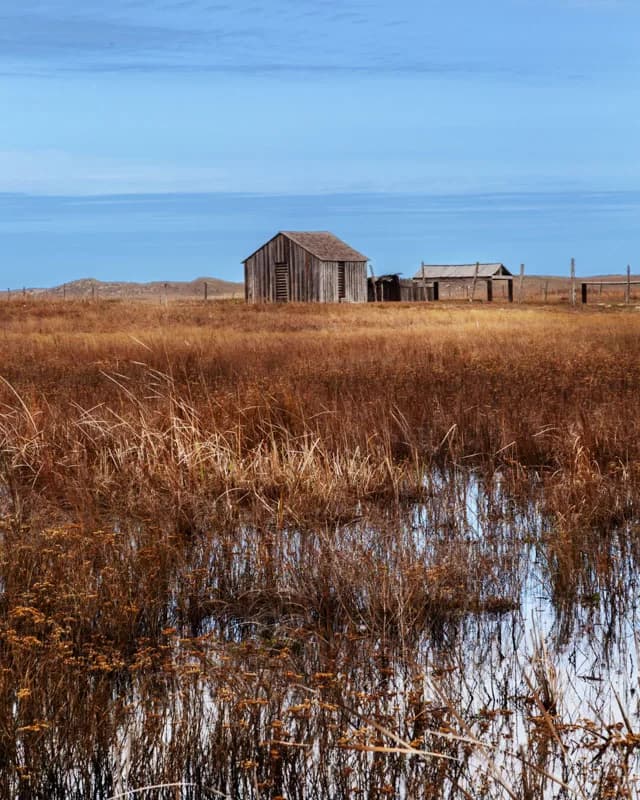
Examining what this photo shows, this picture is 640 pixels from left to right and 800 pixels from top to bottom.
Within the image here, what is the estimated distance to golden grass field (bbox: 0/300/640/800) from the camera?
3088 mm

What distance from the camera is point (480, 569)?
5.20 metres

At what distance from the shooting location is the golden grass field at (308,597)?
3.09 metres

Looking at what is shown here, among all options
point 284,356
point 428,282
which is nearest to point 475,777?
point 284,356

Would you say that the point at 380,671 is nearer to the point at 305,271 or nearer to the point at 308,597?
the point at 308,597

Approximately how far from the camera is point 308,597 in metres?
4.78

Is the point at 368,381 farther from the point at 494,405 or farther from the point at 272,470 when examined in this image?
the point at 272,470

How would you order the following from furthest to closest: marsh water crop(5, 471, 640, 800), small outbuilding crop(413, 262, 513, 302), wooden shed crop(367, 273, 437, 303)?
1. small outbuilding crop(413, 262, 513, 302)
2. wooden shed crop(367, 273, 437, 303)
3. marsh water crop(5, 471, 640, 800)

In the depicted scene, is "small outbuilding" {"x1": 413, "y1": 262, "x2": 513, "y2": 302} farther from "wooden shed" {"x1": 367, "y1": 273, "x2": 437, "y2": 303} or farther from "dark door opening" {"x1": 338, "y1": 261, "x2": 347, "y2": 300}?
"dark door opening" {"x1": 338, "y1": 261, "x2": 347, "y2": 300}

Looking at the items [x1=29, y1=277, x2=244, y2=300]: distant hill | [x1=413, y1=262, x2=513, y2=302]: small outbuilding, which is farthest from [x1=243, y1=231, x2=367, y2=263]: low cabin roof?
[x1=29, y1=277, x2=244, y2=300]: distant hill

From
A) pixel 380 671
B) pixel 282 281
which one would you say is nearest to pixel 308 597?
pixel 380 671

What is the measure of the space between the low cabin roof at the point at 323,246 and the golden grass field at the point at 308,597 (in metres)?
41.5

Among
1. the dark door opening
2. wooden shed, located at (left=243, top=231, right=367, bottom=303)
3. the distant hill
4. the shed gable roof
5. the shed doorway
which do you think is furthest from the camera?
the distant hill

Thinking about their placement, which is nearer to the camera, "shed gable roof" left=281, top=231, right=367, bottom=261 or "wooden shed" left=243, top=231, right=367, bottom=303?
"wooden shed" left=243, top=231, right=367, bottom=303

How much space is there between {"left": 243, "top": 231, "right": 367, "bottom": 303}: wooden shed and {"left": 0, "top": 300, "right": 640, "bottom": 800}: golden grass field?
1617 inches
